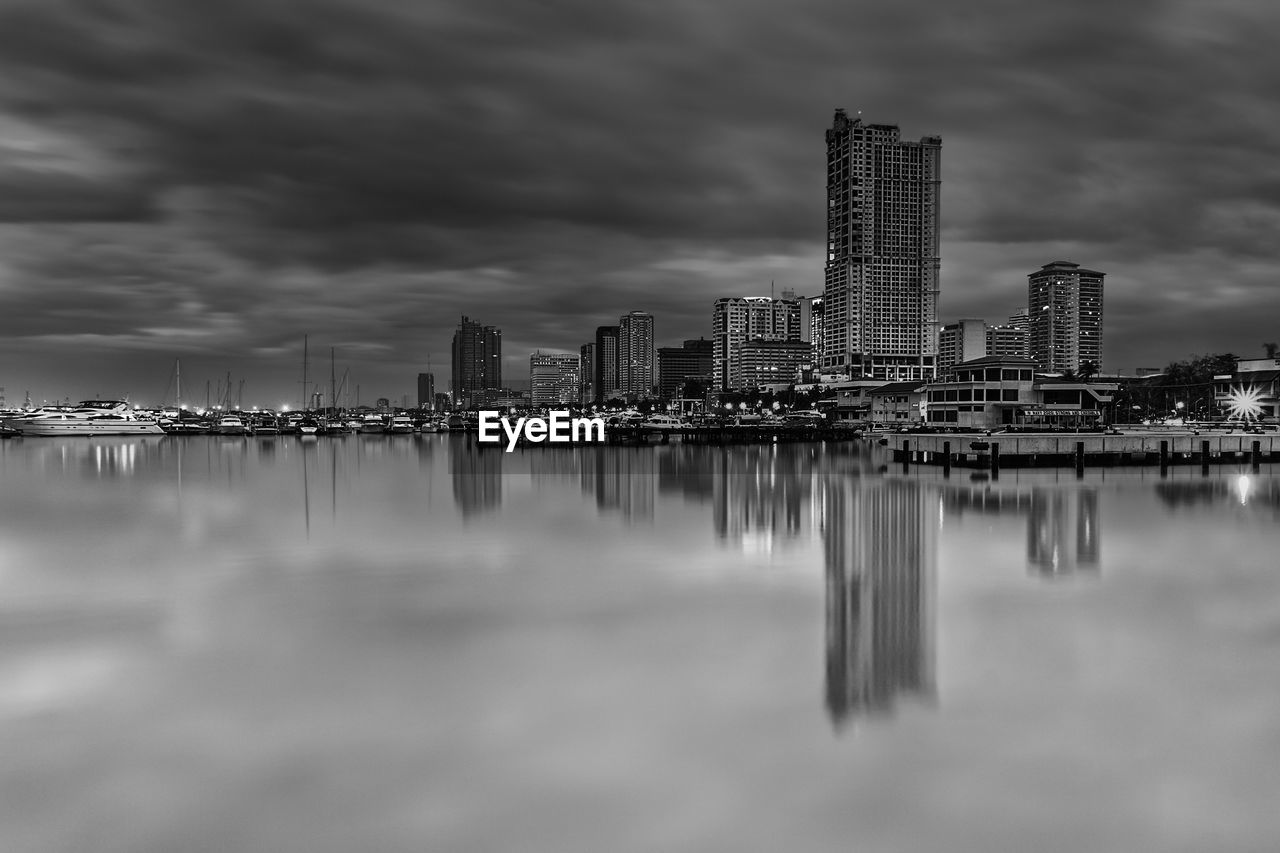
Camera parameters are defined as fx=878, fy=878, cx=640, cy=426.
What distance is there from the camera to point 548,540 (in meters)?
27.1

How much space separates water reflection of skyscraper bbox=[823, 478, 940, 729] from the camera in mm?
12211

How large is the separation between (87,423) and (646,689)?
14422cm

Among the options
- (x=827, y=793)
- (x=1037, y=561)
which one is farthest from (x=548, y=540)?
(x=827, y=793)

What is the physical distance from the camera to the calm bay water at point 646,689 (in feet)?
27.9

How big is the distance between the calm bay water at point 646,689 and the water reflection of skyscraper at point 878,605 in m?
0.10

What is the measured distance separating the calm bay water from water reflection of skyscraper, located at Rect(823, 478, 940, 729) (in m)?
0.10

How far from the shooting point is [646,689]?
1227 centimetres

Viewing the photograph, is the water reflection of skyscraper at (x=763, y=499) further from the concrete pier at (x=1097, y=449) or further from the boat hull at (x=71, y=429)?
the boat hull at (x=71, y=429)

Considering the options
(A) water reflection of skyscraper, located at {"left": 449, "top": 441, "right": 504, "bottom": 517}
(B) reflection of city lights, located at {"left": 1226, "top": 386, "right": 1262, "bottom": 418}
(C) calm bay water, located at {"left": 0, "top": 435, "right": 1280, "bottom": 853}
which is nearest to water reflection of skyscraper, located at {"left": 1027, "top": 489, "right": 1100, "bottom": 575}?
(C) calm bay water, located at {"left": 0, "top": 435, "right": 1280, "bottom": 853}
